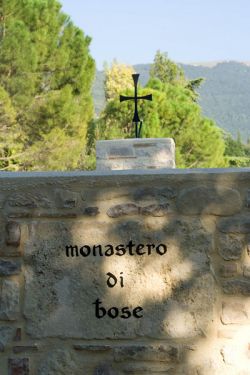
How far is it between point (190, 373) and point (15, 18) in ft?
43.7

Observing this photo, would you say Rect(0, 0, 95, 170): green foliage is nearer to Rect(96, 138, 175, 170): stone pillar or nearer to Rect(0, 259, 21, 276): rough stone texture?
Rect(96, 138, 175, 170): stone pillar

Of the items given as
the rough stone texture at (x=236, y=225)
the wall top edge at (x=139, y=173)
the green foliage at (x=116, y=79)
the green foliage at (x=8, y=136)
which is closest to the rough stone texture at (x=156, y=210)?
the wall top edge at (x=139, y=173)

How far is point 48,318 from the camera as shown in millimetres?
2738

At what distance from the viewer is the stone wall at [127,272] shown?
2.69m

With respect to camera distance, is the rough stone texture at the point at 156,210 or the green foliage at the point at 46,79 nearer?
the rough stone texture at the point at 156,210

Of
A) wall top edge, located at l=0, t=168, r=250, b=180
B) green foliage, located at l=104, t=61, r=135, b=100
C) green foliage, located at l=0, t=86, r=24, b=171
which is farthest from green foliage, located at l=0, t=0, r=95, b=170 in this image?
green foliage, located at l=104, t=61, r=135, b=100

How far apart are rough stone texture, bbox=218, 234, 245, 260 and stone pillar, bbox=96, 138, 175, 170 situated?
5357mm

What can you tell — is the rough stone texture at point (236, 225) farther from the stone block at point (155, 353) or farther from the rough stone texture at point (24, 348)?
the rough stone texture at point (24, 348)

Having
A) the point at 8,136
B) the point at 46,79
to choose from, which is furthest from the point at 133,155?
the point at 46,79

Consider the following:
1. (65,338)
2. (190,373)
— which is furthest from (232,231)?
(65,338)

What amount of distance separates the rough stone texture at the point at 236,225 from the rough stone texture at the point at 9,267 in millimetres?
862

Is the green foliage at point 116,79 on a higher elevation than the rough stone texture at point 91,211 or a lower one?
lower

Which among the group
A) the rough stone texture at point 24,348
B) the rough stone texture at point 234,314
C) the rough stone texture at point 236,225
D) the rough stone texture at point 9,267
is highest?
the rough stone texture at point 236,225

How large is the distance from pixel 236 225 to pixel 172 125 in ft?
65.6
